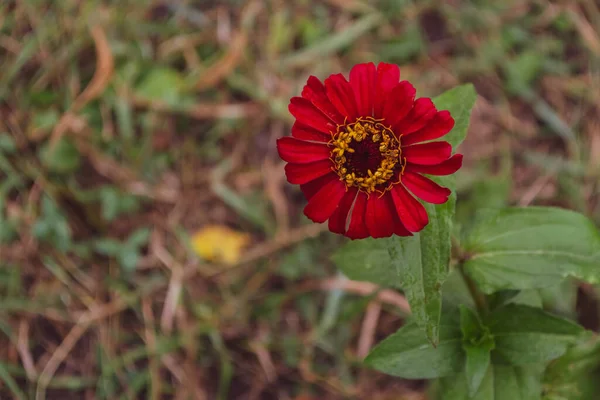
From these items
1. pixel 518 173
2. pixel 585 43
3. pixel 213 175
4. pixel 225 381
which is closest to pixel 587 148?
pixel 518 173

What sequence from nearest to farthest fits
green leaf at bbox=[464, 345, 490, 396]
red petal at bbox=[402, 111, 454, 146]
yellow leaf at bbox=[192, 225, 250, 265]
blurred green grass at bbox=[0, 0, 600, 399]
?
red petal at bbox=[402, 111, 454, 146] < green leaf at bbox=[464, 345, 490, 396] < blurred green grass at bbox=[0, 0, 600, 399] < yellow leaf at bbox=[192, 225, 250, 265]

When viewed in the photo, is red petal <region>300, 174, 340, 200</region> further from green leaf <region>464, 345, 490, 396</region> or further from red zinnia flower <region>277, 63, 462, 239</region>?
green leaf <region>464, 345, 490, 396</region>

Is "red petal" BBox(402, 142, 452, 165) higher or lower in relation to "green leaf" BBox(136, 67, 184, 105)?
lower

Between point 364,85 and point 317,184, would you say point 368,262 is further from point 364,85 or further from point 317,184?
point 364,85

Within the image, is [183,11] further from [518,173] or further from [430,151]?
[430,151]

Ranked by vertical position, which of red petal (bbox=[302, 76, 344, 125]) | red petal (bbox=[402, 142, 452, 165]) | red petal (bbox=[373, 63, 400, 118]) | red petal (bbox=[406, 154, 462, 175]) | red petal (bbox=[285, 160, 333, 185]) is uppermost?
red petal (bbox=[373, 63, 400, 118])

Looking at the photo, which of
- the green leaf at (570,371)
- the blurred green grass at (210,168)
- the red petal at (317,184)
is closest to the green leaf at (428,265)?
the red petal at (317,184)

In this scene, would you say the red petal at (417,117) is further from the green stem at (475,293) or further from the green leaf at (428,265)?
the green stem at (475,293)

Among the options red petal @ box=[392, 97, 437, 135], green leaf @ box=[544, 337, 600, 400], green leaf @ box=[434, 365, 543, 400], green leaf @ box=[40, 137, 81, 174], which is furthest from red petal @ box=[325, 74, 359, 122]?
green leaf @ box=[40, 137, 81, 174]
